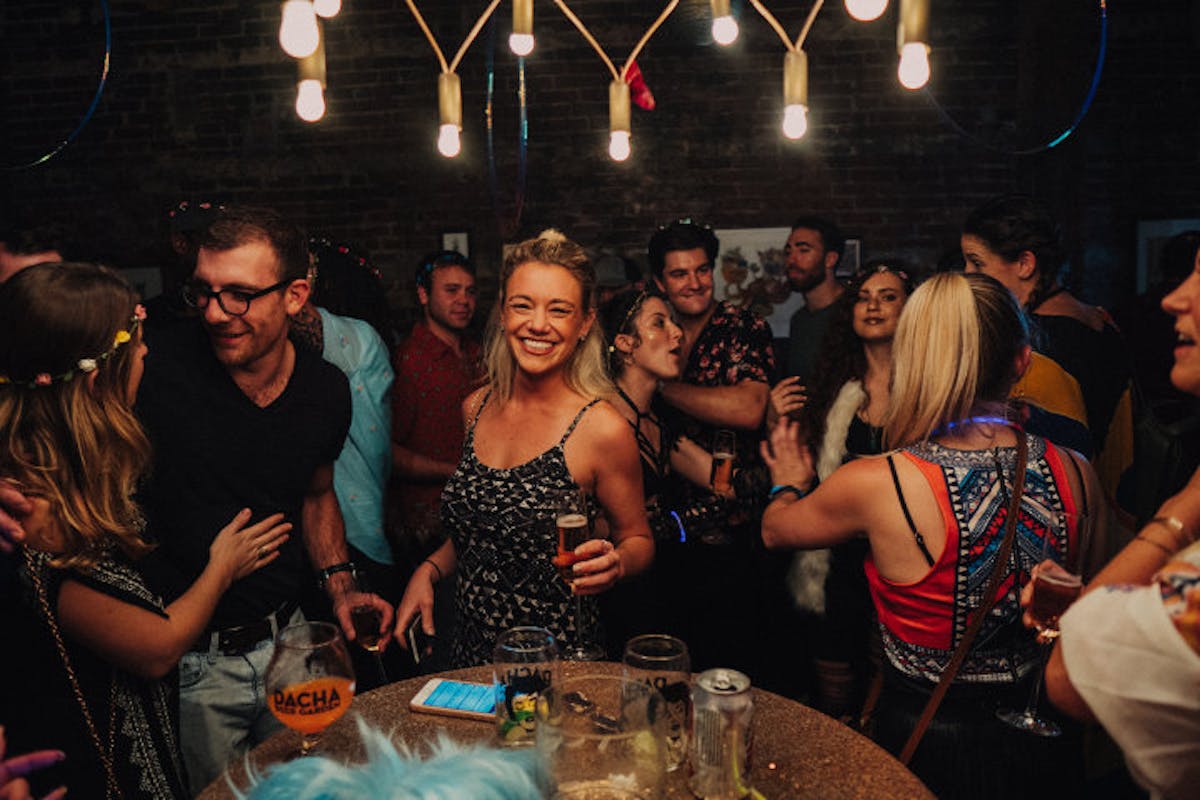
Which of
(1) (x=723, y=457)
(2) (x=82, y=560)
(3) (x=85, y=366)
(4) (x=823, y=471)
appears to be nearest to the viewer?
(2) (x=82, y=560)

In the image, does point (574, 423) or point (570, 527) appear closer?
point (570, 527)

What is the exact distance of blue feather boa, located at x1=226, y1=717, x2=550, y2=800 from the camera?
101 cm

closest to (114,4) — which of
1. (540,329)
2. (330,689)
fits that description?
(540,329)

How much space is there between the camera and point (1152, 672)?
0.92m

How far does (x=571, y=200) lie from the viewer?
5.73 metres

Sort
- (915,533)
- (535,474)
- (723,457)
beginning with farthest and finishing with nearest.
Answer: (723,457) → (535,474) → (915,533)

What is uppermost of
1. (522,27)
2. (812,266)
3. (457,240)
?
(522,27)

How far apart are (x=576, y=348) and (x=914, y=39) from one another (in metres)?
1.13

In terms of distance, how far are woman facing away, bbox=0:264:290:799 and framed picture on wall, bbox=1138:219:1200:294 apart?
5843mm

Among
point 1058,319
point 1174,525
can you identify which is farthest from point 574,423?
point 1058,319

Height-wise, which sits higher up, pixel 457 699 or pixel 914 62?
pixel 914 62

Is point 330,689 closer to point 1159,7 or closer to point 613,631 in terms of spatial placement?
point 613,631

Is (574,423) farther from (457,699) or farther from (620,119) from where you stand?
(620,119)

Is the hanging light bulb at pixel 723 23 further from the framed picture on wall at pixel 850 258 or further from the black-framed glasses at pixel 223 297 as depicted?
the framed picture on wall at pixel 850 258
